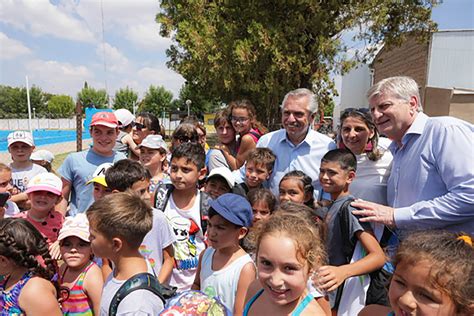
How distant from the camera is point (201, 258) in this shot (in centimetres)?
246

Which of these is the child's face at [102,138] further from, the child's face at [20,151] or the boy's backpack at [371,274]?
the boy's backpack at [371,274]

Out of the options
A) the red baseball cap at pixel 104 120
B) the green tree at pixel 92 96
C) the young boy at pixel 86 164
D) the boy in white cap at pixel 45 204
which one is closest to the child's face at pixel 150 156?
the young boy at pixel 86 164

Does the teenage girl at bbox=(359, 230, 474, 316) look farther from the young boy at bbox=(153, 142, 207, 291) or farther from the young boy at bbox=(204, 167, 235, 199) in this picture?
the young boy at bbox=(204, 167, 235, 199)

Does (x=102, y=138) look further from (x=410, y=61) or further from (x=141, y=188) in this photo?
(x=410, y=61)

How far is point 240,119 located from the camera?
4.13m

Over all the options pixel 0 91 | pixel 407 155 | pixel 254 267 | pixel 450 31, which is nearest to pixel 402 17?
pixel 450 31

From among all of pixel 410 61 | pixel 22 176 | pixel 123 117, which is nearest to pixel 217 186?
pixel 22 176

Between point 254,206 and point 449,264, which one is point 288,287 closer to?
point 449,264

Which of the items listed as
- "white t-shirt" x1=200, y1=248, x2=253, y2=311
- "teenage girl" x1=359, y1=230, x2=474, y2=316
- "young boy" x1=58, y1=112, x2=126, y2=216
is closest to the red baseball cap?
"young boy" x1=58, y1=112, x2=126, y2=216

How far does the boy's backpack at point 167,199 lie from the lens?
2809 mm

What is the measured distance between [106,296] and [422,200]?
194cm

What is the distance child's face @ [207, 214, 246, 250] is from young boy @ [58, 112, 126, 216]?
4.90ft

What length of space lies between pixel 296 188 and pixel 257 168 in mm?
457

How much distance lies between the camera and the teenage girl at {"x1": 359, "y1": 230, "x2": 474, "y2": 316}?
1.29m
